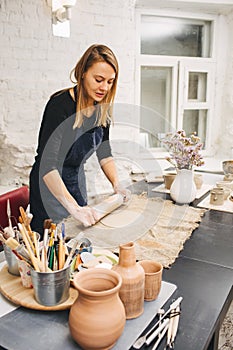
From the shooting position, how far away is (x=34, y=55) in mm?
2711

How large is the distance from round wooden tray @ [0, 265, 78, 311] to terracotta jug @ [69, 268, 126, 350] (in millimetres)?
144

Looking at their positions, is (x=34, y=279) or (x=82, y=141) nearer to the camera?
(x=34, y=279)

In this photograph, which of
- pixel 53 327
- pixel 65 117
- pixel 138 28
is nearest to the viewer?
pixel 53 327

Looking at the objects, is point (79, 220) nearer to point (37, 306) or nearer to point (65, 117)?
point (65, 117)

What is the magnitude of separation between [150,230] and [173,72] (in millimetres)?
2259

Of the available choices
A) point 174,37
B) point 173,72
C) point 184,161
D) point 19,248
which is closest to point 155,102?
point 173,72

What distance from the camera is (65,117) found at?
5.48ft

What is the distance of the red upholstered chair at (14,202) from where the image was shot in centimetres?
166

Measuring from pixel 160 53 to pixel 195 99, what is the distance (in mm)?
600

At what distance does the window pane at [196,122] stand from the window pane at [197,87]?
14 centimetres

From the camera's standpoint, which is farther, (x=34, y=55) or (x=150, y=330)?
(x=34, y=55)

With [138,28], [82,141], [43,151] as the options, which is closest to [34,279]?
[43,151]

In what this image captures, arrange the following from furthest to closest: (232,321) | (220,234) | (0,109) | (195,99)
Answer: (195,99)
(0,109)
(232,321)
(220,234)

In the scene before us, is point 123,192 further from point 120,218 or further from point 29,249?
point 29,249
